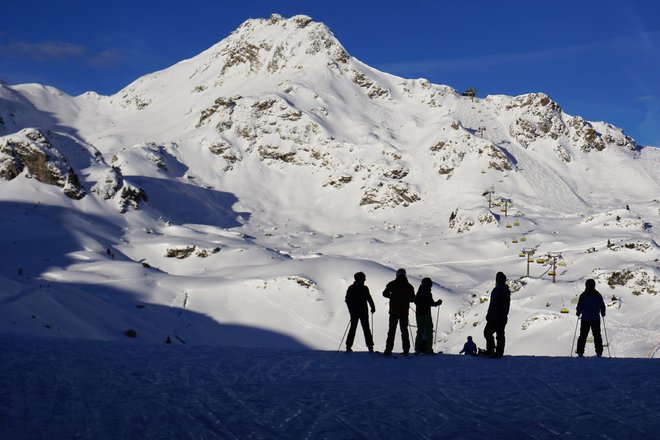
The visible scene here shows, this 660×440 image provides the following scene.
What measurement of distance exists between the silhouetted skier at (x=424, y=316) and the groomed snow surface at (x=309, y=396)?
148 centimetres

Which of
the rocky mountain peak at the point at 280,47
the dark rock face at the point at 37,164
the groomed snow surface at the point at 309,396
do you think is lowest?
the groomed snow surface at the point at 309,396

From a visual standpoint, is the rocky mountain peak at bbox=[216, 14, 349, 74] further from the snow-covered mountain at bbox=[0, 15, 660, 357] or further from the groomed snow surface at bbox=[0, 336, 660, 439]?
the groomed snow surface at bbox=[0, 336, 660, 439]

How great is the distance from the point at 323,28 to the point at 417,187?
238 feet

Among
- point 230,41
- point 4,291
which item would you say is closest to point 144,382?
point 4,291

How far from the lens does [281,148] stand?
130 m

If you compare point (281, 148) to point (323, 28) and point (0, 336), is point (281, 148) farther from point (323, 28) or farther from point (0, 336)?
point (0, 336)

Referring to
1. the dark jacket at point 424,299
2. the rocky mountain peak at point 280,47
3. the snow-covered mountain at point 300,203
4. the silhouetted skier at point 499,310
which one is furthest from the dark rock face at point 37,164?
the rocky mountain peak at point 280,47

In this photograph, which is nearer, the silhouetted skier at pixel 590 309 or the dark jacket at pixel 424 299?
the dark jacket at pixel 424 299

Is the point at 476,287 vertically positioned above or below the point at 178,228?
below

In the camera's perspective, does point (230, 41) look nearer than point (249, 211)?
No

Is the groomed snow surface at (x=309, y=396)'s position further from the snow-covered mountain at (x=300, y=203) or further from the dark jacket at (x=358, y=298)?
the snow-covered mountain at (x=300, y=203)

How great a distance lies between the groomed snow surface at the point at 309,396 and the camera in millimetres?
8516

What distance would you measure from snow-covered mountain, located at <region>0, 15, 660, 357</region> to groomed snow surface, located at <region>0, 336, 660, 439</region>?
16.1m

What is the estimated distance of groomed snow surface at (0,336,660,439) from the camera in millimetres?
8516
